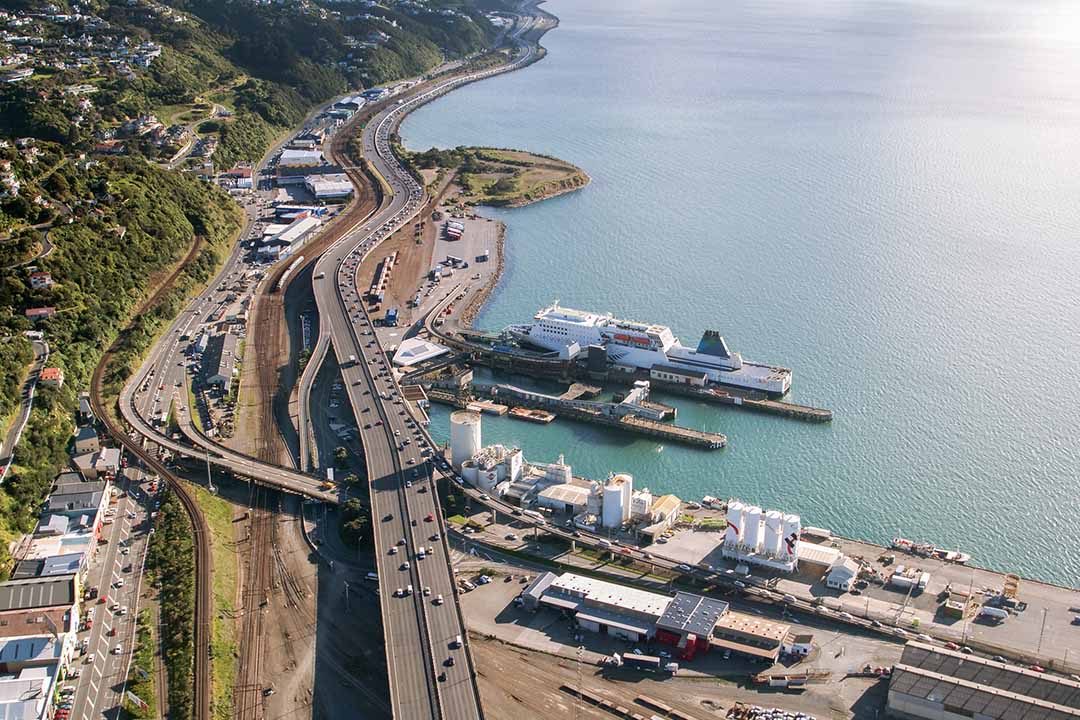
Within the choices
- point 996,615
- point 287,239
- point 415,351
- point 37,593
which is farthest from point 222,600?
point 287,239

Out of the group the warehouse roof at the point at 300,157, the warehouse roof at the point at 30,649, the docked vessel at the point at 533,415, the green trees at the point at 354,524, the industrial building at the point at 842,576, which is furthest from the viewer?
the warehouse roof at the point at 300,157

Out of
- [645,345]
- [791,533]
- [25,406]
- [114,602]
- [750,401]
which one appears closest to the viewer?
[114,602]

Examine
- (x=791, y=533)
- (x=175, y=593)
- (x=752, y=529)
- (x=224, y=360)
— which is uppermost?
(x=791, y=533)

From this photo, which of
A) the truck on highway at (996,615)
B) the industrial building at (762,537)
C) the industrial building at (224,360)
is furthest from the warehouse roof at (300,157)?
the truck on highway at (996,615)

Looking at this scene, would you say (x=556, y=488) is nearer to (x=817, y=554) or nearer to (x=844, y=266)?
(x=817, y=554)

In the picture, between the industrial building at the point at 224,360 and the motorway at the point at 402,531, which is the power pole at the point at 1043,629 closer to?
the motorway at the point at 402,531

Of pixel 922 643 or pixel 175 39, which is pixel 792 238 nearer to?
pixel 922 643
